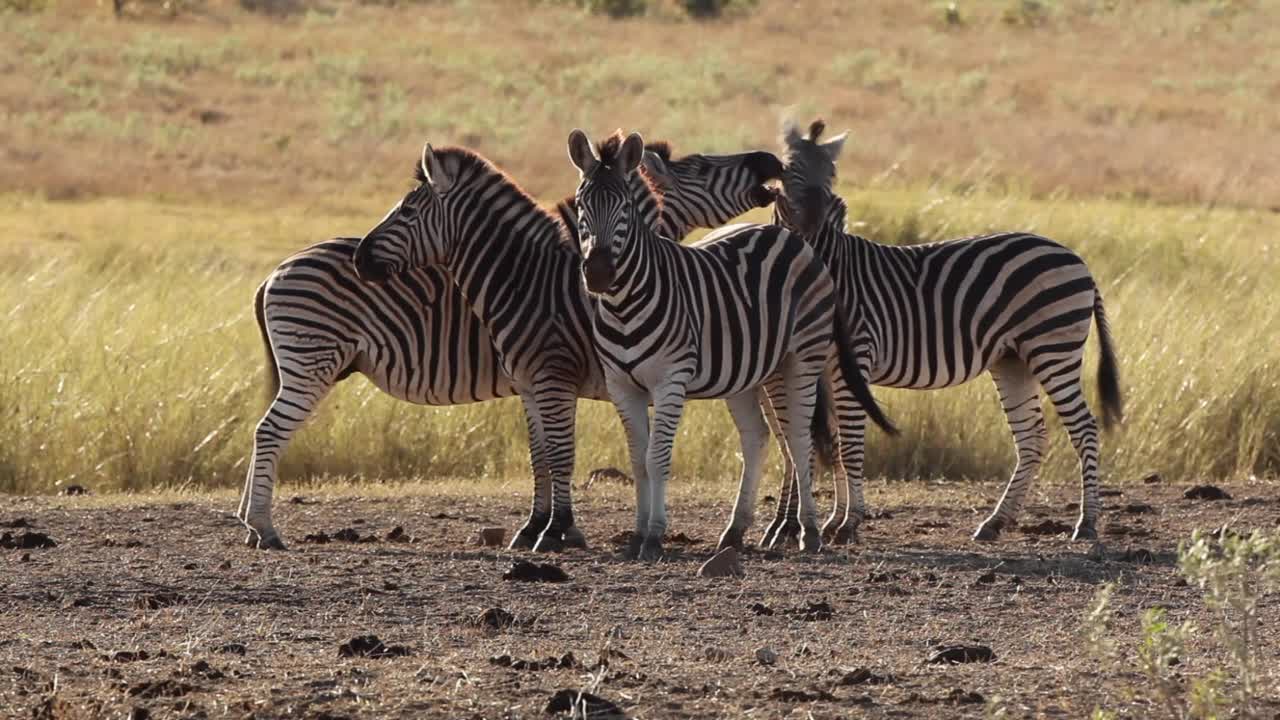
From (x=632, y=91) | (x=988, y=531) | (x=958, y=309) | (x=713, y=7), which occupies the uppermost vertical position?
(x=713, y=7)

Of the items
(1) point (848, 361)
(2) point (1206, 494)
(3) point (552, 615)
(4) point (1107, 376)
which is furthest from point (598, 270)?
Answer: (2) point (1206, 494)

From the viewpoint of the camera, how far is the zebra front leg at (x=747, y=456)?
896 centimetres

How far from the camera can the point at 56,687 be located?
5.64 metres

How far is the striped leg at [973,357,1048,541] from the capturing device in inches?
385

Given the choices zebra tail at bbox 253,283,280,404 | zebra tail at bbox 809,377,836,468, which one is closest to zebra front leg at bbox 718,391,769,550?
zebra tail at bbox 809,377,836,468

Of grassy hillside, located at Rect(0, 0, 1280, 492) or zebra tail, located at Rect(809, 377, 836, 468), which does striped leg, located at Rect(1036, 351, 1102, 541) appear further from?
grassy hillside, located at Rect(0, 0, 1280, 492)

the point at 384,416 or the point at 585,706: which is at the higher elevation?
the point at 384,416

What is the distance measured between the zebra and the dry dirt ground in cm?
41

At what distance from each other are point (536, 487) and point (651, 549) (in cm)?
107

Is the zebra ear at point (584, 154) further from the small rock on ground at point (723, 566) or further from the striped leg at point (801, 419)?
the small rock on ground at point (723, 566)

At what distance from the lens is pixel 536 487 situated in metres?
9.42

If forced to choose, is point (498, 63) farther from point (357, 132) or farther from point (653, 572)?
point (653, 572)

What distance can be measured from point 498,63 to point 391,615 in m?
40.4

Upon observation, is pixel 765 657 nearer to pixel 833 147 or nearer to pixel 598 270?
pixel 598 270
